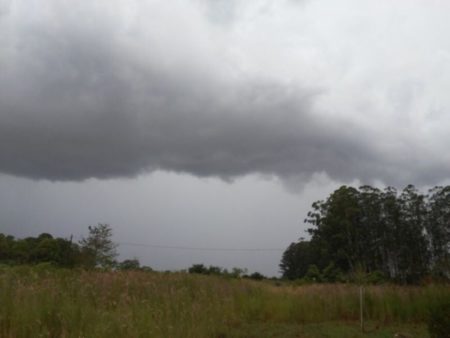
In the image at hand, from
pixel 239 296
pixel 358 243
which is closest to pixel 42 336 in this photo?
pixel 239 296

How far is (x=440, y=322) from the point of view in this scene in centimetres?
933

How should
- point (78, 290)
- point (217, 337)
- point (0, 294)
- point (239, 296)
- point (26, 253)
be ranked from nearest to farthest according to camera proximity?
point (0, 294), point (78, 290), point (217, 337), point (239, 296), point (26, 253)

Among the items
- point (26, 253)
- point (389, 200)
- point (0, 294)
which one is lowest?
point (0, 294)

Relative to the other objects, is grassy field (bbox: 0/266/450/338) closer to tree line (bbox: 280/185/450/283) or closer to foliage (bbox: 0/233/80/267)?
foliage (bbox: 0/233/80/267)

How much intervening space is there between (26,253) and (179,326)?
32.4 m

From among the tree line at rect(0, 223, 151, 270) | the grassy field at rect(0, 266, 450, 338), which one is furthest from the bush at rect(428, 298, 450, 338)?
the tree line at rect(0, 223, 151, 270)

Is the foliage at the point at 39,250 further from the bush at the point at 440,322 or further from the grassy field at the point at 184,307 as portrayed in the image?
the bush at the point at 440,322

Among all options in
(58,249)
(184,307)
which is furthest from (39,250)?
(184,307)

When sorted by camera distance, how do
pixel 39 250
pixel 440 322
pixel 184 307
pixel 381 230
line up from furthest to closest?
pixel 381 230 < pixel 39 250 < pixel 184 307 < pixel 440 322

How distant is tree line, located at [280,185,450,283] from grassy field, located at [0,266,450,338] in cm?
3252

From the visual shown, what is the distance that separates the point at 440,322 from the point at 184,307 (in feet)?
16.8

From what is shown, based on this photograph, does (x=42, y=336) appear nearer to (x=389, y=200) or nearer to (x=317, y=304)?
(x=317, y=304)

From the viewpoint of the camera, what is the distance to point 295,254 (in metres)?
78.5

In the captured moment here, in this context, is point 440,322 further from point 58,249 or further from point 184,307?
point 58,249
